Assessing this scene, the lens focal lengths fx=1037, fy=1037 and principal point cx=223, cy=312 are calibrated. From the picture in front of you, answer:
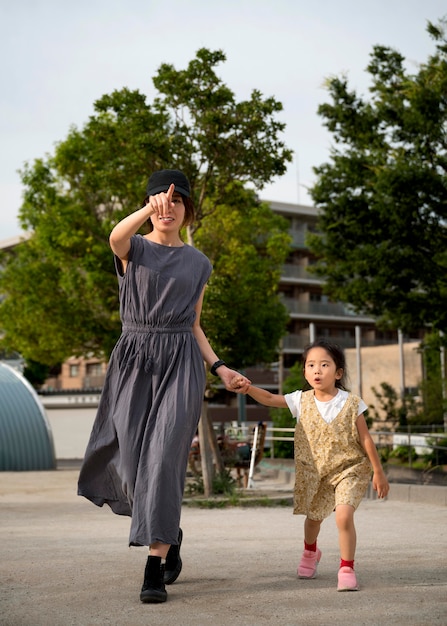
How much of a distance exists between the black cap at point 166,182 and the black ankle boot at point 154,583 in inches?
73.0

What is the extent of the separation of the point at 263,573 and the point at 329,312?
59043 mm

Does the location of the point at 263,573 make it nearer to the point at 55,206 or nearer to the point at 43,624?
the point at 43,624

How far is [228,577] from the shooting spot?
5.67m

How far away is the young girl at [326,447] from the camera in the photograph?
Answer: 17.9 ft

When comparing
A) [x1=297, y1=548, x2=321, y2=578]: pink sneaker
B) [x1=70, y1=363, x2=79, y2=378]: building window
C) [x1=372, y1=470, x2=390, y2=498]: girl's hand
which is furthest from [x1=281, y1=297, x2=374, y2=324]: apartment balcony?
[x1=372, y1=470, x2=390, y2=498]: girl's hand

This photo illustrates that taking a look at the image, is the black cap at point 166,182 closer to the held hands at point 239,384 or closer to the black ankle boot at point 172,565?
the held hands at point 239,384

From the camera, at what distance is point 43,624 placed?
4.29 metres

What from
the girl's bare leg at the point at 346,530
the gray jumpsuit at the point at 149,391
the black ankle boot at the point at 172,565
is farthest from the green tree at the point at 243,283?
the girl's bare leg at the point at 346,530

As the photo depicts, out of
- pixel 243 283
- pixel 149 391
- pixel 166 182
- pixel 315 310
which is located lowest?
pixel 149 391

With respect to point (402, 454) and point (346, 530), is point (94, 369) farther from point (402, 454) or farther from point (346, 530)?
point (346, 530)

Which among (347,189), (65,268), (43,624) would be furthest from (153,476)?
(65,268)

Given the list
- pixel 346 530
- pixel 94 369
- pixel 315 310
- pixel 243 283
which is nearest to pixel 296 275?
pixel 315 310

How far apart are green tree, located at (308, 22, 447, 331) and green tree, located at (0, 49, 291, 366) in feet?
6.57

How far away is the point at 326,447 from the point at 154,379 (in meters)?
1.03
